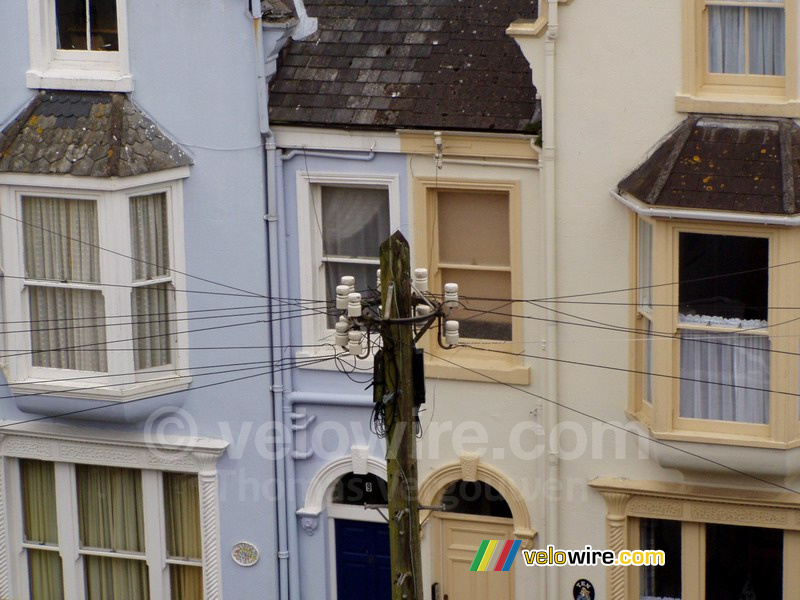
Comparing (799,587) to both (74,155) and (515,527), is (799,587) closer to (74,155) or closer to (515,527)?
(515,527)

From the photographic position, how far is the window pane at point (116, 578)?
20.4 m

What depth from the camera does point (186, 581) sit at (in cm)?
2023

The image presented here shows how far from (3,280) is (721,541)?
319 inches

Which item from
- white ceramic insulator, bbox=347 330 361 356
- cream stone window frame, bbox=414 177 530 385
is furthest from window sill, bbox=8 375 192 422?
white ceramic insulator, bbox=347 330 361 356

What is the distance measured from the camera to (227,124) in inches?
742

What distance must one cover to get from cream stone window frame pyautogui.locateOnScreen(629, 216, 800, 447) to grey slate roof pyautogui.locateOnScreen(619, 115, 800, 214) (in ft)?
0.88

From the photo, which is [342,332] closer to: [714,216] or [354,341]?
[354,341]

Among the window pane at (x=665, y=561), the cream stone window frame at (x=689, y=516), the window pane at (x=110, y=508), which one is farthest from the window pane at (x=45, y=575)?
the window pane at (x=665, y=561)

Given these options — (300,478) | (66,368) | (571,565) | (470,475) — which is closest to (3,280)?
(66,368)

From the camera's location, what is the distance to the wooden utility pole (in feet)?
49.2

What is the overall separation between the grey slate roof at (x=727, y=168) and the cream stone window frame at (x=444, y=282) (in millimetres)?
1542

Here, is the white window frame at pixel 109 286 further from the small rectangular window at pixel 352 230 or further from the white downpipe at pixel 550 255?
the white downpipe at pixel 550 255

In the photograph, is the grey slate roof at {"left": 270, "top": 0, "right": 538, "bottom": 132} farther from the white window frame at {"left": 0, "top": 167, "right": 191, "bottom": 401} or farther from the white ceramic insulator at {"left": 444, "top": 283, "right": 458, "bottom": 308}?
the white ceramic insulator at {"left": 444, "top": 283, "right": 458, "bottom": 308}

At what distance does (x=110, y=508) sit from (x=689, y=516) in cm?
656
